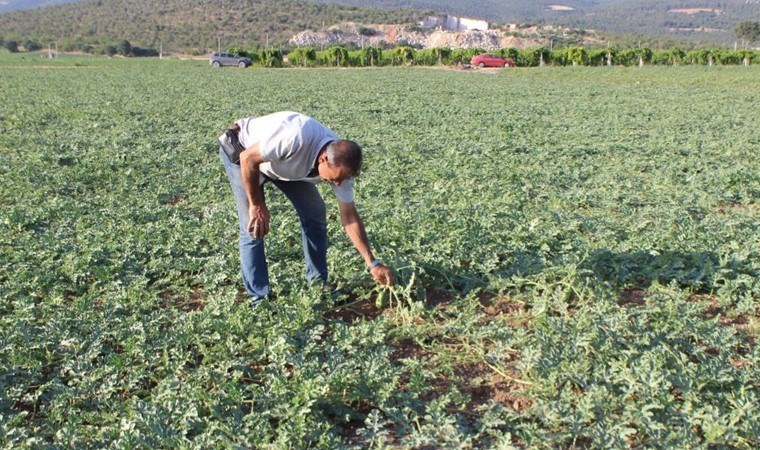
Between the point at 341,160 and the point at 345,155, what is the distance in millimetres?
39

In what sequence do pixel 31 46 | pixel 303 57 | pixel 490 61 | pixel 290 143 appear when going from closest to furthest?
1. pixel 290 143
2. pixel 490 61
3. pixel 303 57
4. pixel 31 46

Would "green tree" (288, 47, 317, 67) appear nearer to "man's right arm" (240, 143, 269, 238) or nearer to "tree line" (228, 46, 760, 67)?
"tree line" (228, 46, 760, 67)

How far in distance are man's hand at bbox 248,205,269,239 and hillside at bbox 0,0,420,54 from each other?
84.5 meters

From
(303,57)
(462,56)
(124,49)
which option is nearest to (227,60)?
(303,57)

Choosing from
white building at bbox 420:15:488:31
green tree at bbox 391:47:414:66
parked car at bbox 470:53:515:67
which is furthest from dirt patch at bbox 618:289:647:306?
white building at bbox 420:15:488:31

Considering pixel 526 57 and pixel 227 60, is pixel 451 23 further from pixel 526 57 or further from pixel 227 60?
pixel 227 60

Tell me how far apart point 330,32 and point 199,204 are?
359 ft

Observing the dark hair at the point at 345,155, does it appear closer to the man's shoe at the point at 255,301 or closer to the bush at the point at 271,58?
the man's shoe at the point at 255,301

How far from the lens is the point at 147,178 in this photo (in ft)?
29.3

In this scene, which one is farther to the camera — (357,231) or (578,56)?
(578,56)

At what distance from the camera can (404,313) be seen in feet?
14.6

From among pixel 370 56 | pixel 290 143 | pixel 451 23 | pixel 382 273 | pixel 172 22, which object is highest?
pixel 451 23

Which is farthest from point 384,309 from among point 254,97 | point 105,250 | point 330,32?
point 330,32

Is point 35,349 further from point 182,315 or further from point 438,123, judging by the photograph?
point 438,123
